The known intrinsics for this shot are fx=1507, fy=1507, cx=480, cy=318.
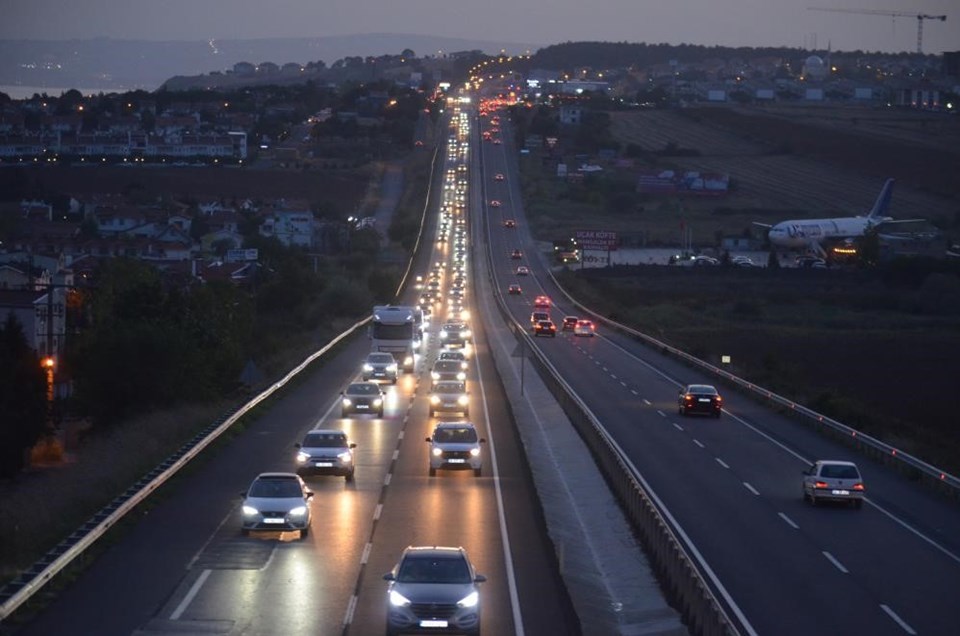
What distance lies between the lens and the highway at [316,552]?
57.1ft

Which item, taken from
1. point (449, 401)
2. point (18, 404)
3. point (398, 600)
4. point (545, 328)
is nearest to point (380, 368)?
point (449, 401)

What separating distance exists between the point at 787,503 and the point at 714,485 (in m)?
2.11

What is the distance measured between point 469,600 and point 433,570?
2.30ft

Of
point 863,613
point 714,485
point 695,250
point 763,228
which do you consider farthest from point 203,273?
point 863,613

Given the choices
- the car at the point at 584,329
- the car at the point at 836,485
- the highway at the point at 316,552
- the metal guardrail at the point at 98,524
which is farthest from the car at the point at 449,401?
the car at the point at 584,329

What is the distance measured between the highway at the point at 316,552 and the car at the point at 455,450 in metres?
0.26

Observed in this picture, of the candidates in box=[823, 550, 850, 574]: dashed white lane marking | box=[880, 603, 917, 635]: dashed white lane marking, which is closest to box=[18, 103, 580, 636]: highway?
box=[880, 603, 917, 635]: dashed white lane marking

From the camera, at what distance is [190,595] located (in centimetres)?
1856

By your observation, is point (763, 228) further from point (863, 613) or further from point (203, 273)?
point (863, 613)

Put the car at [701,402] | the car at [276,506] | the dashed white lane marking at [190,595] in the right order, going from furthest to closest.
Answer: the car at [701,402]
the car at [276,506]
the dashed white lane marking at [190,595]

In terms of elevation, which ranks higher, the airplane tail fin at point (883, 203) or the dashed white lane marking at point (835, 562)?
the airplane tail fin at point (883, 203)

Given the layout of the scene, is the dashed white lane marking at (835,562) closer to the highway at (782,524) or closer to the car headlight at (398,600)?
the highway at (782,524)

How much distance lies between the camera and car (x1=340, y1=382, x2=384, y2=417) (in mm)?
41094

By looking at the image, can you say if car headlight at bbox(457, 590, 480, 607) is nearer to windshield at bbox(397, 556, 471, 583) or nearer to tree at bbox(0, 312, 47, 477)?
windshield at bbox(397, 556, 471, 583)
